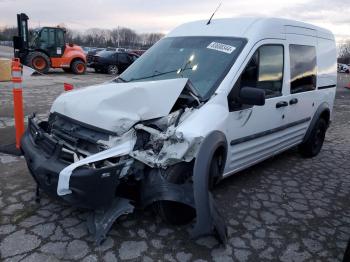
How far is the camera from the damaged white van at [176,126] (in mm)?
2865

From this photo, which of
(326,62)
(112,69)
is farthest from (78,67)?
(326,62)

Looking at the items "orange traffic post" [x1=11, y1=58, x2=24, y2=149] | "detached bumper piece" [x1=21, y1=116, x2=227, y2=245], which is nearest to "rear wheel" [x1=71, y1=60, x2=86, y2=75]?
"orange traffic post" [x1=11, y1=58, x2=24, y2=149]

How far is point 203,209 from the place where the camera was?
2.75 metres

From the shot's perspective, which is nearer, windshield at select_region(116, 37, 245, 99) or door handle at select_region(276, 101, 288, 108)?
windshield at select_region(116, 37, 245, 99)

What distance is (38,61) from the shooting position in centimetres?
1798

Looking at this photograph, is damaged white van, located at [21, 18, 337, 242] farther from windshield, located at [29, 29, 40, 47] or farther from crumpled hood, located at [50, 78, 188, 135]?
windshield, located at [29, 29, 40, 47]

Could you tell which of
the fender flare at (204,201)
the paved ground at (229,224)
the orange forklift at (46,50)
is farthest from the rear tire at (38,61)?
the fender flare at (204,201)

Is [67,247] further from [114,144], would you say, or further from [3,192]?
[3,192]

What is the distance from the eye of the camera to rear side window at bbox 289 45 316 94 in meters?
4.80

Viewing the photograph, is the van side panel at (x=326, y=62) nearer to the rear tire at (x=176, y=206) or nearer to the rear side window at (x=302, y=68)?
the rear side window at (x=302, y=68)

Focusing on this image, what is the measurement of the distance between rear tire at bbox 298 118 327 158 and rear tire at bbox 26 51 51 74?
15.3 m

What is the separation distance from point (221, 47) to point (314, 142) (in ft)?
9.33

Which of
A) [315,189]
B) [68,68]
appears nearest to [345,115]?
[315,189]

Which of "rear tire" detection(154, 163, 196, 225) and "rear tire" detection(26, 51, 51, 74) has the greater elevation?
"rear tire" detection(26, 51, 51, 74)
